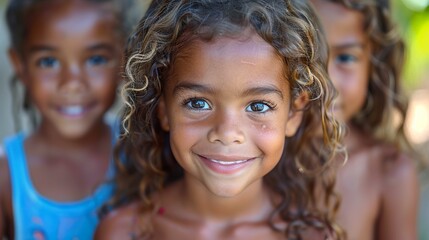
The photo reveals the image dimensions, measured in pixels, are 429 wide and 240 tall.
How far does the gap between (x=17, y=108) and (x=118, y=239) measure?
112 cm

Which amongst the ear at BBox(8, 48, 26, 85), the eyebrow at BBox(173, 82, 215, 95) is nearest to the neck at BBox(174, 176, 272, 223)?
the eyebrow at BBox(173, 82, 215, 95)

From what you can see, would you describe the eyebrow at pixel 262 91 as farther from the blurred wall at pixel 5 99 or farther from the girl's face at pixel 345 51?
the blurred wall at pixel 5 99

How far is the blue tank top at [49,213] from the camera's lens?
2.78 meters

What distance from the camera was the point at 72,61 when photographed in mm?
2711

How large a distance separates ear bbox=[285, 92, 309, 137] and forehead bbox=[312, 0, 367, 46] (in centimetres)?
42

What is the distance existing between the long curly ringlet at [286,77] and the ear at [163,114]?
0.06 feet

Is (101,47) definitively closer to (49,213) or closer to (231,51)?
(49,213)

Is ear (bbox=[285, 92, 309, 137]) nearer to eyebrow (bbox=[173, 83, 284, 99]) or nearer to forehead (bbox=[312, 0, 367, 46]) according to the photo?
eyebrow (bbox=[173, 83, 284, 99])

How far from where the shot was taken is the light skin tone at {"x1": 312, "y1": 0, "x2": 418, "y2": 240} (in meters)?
2.60

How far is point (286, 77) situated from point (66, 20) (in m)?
0.99

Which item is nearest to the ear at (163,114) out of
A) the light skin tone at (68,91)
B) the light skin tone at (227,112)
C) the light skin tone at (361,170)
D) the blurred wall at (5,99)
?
the light skin tone at (227,112)

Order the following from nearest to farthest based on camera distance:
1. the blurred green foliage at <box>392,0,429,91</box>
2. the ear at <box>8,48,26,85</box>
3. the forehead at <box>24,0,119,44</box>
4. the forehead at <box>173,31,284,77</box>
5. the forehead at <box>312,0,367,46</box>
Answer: the forehead at <box>173,31,284,77</box>, the forehead at <box>312,0,367,46</box>, the forehead at <box>24,0,119,44</box>, the ear at <box>8,48,26,85</box>, the blurred green foliage at <box>392,0,429,91</box>

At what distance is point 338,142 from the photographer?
2.29 metres

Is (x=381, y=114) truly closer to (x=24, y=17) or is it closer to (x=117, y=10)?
(x=117, y=10)
